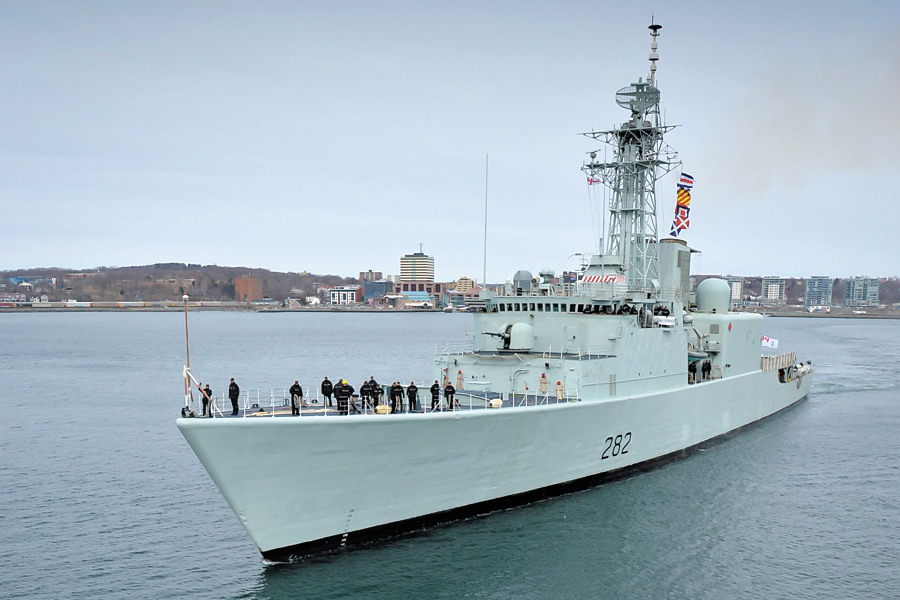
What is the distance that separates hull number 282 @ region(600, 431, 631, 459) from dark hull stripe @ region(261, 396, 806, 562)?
1.78ft

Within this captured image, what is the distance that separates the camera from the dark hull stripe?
516 inches

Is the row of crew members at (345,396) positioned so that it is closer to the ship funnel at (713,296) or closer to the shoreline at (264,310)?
the ship funnel at (713,296)

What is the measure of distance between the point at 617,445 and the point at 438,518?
19.8ft

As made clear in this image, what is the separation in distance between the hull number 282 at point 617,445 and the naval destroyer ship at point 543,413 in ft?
0.15

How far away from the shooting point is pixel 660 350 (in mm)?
20406

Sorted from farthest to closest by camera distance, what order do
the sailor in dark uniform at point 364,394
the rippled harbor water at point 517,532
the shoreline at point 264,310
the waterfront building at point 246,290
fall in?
the waterfront building at point 246,290
the shoreline at point 264,310
the sailor in dark uniform at point 364,394
the rippled harbor water at point 517,532

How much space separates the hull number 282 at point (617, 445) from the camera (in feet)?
58.6

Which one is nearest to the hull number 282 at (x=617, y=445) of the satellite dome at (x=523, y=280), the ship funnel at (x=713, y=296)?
the satellite dome at (x=523, y=280)

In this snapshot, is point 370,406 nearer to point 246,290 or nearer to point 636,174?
point 636,174

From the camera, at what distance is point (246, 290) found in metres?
179

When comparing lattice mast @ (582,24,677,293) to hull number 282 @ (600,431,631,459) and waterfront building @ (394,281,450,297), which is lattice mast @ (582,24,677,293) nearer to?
hull number 282 @ (600,431,631,459)

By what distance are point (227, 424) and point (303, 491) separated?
204 cm

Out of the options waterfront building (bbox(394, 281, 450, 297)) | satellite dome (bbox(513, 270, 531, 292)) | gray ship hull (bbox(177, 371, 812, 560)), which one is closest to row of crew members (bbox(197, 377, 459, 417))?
gray ship hull (bbox(177, 371, 812, 560))

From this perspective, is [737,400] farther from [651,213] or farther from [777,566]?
[777,566]
